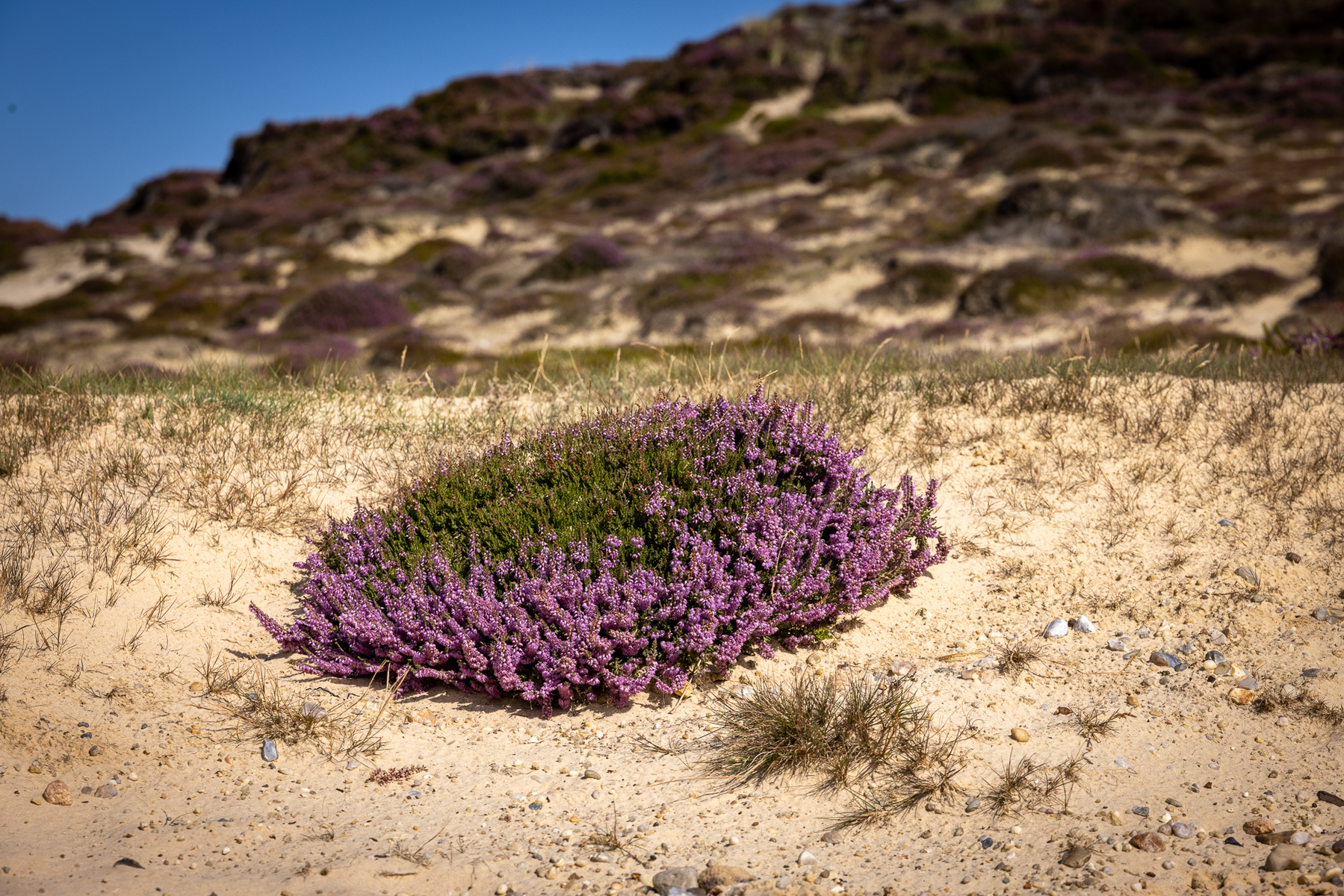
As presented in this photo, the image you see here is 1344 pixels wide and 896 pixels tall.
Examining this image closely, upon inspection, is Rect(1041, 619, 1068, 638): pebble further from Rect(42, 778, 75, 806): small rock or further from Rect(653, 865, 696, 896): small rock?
Rect(42, 778, 75, 806): small rock

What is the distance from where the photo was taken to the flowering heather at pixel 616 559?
393cm

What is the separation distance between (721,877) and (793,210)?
29.5m

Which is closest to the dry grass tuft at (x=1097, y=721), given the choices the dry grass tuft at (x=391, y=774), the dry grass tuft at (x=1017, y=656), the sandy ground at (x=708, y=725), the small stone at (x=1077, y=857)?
the sandy ground at (x=708, y=725)

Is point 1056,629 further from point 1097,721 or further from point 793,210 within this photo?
→ point 793,210

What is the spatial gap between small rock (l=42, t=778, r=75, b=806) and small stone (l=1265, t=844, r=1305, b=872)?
4505 millimetres

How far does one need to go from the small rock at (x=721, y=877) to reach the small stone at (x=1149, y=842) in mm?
1392

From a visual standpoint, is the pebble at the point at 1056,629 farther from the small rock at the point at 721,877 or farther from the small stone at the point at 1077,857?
the small rock at the point at 721,877

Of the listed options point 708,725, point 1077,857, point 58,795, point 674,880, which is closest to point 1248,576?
point 1077,857

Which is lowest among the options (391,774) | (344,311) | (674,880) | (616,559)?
(674,880)

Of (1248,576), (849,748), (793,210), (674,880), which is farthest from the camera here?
(793,210)

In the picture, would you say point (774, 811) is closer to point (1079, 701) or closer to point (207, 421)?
point (1079, 701)

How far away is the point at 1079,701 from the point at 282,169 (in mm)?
66560

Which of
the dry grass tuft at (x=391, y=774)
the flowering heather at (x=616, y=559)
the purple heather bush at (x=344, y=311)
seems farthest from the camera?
the purple heather bush at (x=344, y=311)

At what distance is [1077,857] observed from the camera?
289 cm
